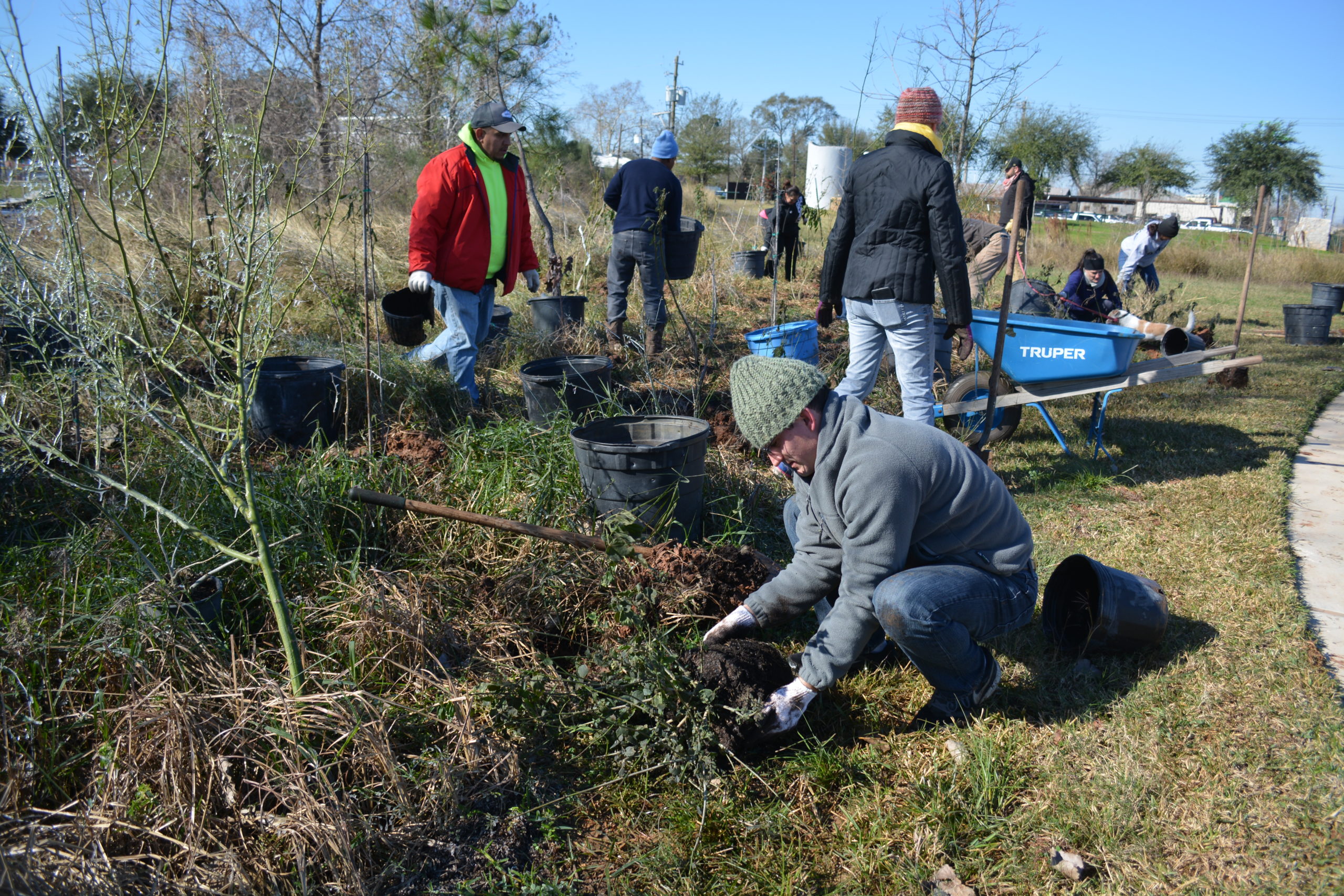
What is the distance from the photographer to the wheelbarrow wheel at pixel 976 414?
5199 mm

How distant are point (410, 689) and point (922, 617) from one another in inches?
62.7

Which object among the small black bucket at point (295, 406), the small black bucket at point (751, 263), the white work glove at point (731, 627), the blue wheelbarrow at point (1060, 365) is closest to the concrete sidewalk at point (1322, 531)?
the blue wheelbarrow at point (1060, 365)

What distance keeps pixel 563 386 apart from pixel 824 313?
1.58 meters

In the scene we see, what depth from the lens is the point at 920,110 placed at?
411 cm

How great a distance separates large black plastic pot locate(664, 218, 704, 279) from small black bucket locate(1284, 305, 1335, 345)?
849 cm

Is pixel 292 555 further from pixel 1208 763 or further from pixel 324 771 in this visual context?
pixel 1208 763

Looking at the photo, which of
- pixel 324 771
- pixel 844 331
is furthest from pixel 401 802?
pixel 844 331

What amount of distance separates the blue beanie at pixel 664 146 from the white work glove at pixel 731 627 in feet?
15.3

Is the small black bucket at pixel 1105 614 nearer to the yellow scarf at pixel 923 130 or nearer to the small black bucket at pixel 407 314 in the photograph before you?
the yellow scarf at pixel 923 130

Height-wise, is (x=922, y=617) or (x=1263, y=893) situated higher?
(x=922, y=617)

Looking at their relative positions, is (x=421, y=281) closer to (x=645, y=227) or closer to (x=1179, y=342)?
(x=645, y=227)

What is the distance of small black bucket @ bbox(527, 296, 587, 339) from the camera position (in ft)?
21.2

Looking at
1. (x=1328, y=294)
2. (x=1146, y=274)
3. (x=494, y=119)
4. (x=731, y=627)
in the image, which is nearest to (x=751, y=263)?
(x=1146, y=274)

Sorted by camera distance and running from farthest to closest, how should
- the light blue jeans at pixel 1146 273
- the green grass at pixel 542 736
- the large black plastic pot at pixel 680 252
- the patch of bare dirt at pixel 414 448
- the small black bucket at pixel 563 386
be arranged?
the light blue jeans at pixel 1146 273 < the large black plastic pot at pixel 680 252 < the small black bucket at pixel 563 386 < the patch of bare dirt at pixel 414 448 < the green grass at pixel 542 736
